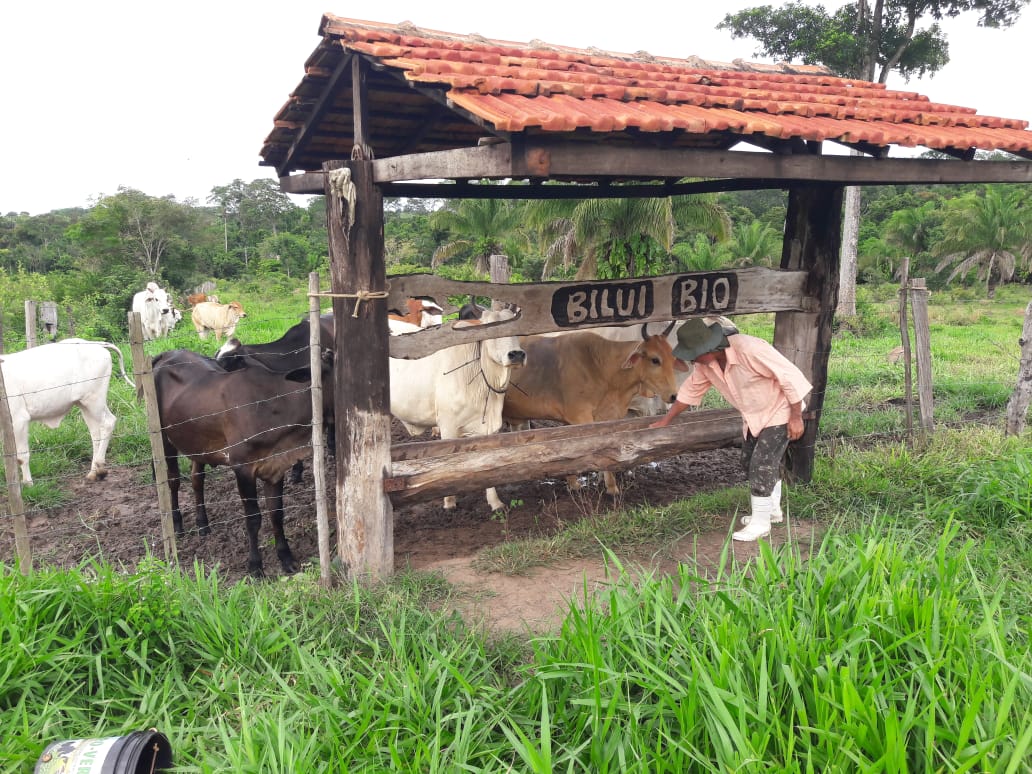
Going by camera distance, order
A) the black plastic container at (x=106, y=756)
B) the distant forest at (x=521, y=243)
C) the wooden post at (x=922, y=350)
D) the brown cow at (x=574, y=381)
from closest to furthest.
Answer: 1. the black plastic container at (x=106, y=756)
2. the brown cow at (x=574, y=381)
3. the wooden post at (x=922, y=350)
4. the distant forest at (x=521, y=243)

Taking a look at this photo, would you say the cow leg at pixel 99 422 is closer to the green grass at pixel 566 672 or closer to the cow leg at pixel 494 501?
the cow leg at pixel 494 501

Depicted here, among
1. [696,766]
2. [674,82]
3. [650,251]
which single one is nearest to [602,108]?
[674,82]

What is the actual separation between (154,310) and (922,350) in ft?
46.9

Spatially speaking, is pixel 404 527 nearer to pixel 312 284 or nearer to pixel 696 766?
pixel 312 284

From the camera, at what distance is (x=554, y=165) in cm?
345

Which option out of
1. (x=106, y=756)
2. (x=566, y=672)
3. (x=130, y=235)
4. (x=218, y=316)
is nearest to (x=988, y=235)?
(x=218, y=316)

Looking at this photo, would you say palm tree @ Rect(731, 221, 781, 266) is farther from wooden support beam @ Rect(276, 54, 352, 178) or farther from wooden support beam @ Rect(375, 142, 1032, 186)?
wooden support beam @ Rect(276, 54, 352, 178)

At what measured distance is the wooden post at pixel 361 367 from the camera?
13.7 feet

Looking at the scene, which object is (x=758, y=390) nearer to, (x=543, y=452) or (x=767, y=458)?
(x=767, y=458)

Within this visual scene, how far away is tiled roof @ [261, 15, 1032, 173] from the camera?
352 cm

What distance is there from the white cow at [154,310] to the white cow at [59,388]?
9.22m

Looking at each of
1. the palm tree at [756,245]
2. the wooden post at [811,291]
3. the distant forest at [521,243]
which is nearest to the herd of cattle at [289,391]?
the wooden post at [811,291]

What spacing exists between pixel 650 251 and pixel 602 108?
10489 mm

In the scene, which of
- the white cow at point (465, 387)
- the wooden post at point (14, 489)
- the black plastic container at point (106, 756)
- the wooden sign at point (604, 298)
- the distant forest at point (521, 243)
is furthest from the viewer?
the distant forest at point (521, 243)
